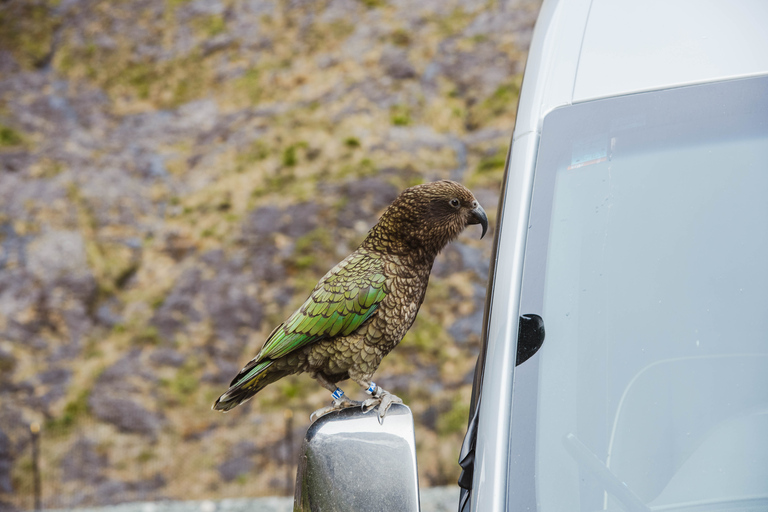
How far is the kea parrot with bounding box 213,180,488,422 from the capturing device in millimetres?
1826

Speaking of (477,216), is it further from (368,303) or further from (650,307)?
(650,307)

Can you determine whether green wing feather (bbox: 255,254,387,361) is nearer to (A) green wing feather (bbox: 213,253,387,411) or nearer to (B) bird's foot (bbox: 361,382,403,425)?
(A) green wing feather (bbox: 213,253,387,411)

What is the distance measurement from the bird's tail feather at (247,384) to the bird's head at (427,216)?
0.57 metres

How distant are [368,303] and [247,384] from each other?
0.46 meters

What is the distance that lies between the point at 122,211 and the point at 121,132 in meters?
1.85

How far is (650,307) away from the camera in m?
1.18

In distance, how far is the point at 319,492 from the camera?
1150 mm

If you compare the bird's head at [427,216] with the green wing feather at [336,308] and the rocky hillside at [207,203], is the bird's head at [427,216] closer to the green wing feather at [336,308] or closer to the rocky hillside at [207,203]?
the green wing feather at [336,308]

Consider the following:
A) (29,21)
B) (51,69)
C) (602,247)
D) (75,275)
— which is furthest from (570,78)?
(29,21)

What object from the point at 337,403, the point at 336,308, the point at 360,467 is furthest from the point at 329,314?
the point at 360,467

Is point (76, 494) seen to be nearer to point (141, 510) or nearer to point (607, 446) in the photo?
point (141, 510)

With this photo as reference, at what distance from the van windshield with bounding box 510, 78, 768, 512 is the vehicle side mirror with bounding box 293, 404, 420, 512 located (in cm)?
20

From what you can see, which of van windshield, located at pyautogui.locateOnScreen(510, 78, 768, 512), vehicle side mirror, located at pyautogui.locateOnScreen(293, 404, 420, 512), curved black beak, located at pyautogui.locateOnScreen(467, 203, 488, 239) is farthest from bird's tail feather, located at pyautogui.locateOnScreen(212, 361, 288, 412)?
van windshield, located at pyautogui.locateOnScreen(510, 78, 768, 512)

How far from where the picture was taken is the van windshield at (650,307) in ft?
3.57
